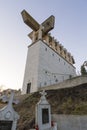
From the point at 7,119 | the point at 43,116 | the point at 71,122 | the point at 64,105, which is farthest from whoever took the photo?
the point at 64,105

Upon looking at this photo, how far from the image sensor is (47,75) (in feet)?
71.7

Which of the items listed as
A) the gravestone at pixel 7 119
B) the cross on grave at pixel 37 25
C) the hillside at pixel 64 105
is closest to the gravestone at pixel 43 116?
the hillside at pixel 64 105

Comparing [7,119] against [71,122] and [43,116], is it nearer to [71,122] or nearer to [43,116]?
[43,116]

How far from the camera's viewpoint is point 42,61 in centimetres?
2181

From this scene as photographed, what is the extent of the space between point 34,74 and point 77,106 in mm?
12039

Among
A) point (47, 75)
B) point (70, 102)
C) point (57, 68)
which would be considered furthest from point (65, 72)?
point (70, 102)

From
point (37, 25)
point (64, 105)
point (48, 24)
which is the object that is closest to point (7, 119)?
point (64, 105)

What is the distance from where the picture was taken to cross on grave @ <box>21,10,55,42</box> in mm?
23923

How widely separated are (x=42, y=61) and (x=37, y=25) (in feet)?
27.6

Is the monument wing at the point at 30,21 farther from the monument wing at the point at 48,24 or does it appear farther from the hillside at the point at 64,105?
the hillside at the point at 64,105

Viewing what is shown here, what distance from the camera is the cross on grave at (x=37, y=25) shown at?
942 inches

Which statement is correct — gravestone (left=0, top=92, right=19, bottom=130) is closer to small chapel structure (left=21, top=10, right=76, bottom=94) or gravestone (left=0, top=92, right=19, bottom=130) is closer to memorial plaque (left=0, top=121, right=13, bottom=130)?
memorial plaque (left=0, top=121, right=13, bottom=130)

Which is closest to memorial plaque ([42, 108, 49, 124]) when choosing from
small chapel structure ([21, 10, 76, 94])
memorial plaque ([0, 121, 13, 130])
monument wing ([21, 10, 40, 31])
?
memorial plaque ([0, 121, 13, 130])

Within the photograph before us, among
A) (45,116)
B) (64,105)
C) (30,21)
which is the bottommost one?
(45,116)
